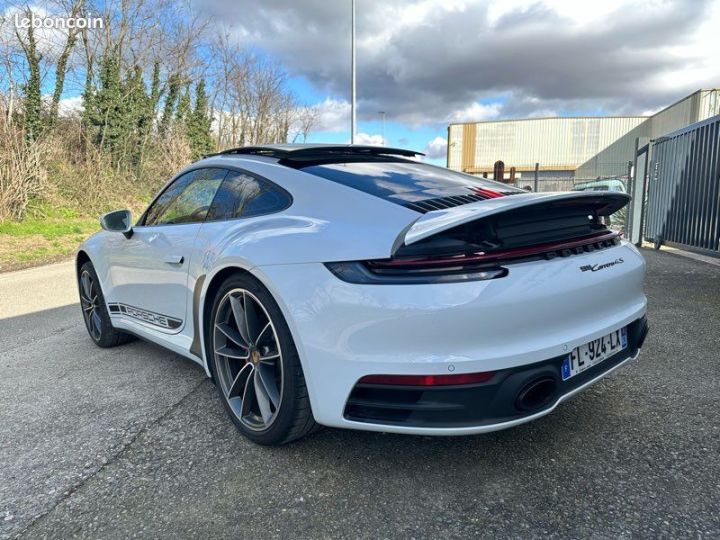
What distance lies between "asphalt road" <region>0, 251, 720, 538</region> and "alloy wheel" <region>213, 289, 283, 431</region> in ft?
0.60

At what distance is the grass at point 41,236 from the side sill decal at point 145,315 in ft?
24.6

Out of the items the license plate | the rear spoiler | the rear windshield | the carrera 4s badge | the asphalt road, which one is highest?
the rear windshield

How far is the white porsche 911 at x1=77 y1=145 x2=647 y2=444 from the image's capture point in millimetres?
1812

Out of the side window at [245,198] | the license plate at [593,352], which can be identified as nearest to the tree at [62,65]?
the side window at [245,198]

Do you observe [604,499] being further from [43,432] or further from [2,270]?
[2,270]

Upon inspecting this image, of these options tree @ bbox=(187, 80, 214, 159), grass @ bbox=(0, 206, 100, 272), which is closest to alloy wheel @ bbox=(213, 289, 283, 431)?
grass @ bbox=(0, 206, 100, 272)

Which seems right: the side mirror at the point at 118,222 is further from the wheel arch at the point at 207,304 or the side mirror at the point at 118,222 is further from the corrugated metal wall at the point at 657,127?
the corrugated metal wall at the point at 657,127

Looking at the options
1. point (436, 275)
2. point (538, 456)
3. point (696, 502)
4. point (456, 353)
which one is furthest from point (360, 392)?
point (696, 502)

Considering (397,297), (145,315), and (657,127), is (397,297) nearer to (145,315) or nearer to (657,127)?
(145,315)

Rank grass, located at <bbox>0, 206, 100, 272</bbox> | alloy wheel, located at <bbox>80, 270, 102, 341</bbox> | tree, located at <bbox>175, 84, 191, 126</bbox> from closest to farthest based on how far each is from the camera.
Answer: alloy wheel, located at <bbox>80, 270, 102, 341</bbox> → grass, located at <bbox>0, 206, 100, 272</bbox> → tree, located at <bbox>175, 84, 191, 126</bbox>

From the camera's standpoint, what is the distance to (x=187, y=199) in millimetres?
3215

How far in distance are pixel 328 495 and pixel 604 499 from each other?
107cm

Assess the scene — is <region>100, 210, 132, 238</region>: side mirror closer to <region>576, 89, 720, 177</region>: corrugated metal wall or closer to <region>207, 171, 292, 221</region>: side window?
<region>207, 171, 292, 221</region>: side window

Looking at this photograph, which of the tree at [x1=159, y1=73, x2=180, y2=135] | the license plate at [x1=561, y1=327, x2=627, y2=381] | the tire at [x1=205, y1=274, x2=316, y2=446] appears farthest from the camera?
the tree at [x1=159, y1=73, x2=180, y2=135]
